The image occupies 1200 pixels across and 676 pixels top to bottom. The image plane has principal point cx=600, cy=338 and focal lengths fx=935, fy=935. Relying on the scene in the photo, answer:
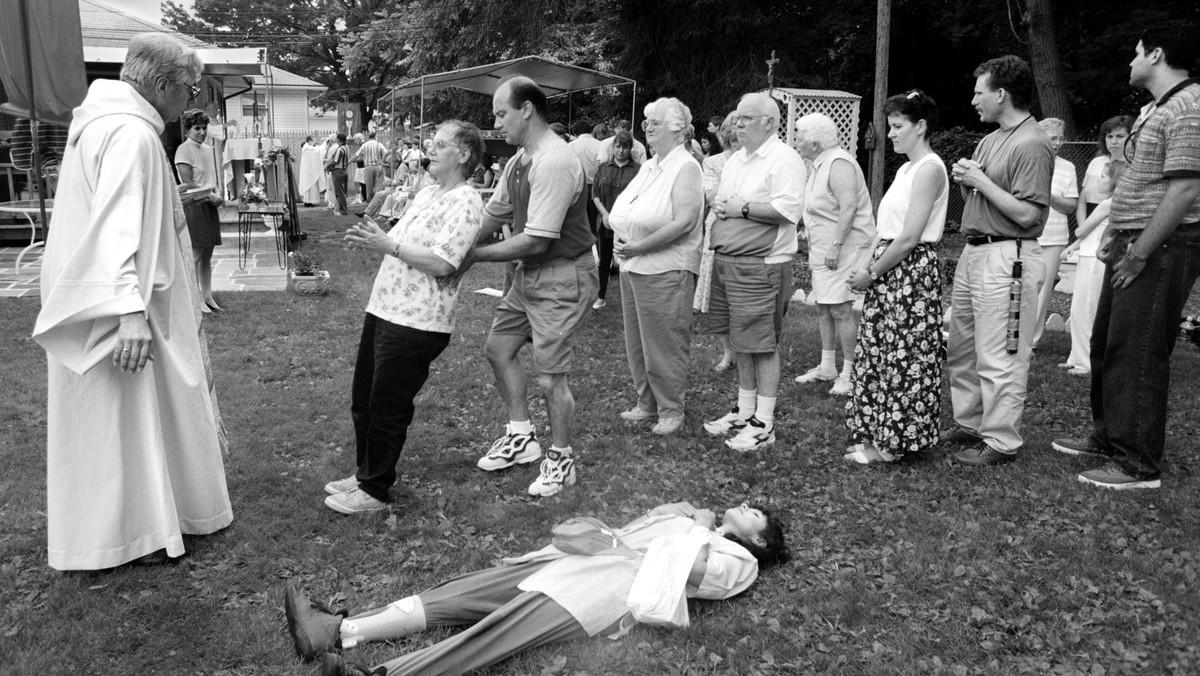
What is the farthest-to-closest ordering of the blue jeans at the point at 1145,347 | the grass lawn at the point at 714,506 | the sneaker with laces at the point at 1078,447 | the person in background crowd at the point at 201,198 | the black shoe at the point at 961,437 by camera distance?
the person in background crowd at the point at 201,198
the black shoe at the point at 961,437
the sneaker with laces at the point at 1078,447
the blue jeans at the point at 1145,347
the grass lawn at the point at 714,506

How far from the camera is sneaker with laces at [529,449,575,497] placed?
14.5ft

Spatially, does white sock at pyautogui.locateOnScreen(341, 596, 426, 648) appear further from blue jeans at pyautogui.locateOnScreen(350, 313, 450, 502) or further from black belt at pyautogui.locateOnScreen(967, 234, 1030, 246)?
black belt at pyautogui.locateOnScreen(967, 234, 1030, 246)

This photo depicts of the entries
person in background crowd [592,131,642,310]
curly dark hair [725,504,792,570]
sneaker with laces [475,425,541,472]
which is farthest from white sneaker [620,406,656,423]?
person in background crowd [592,131,642,310]

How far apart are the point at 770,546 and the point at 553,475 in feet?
4.17

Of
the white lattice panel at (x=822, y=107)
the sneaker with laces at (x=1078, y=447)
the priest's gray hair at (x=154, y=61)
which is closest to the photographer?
the priest's gray hair at (x=154, y=61)

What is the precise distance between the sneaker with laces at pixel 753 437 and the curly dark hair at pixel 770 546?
4.69ft

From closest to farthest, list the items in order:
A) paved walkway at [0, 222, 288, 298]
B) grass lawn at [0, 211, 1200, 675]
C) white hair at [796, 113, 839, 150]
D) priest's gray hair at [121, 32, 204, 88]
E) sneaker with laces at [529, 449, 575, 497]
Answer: grass lawn at [0, 211, 1200, 675], priest's gray hair at [121, 32, 204, 88], sneaker with laces at [529, 449, 575, 497], white hair at [796, 113, 839, 150], paved walkway at [0, 222, 288, 298]

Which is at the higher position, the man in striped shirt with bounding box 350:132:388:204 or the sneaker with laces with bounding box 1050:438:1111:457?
the man in striped shirt with bounding box 350:132:388:204

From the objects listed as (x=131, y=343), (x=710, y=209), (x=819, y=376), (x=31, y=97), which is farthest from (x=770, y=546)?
(x=31, y=97)

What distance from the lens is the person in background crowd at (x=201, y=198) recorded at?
8294 mm

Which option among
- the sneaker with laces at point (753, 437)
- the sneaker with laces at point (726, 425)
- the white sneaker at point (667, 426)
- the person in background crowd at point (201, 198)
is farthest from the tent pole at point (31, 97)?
the sneaker with laces at point (753, 437)

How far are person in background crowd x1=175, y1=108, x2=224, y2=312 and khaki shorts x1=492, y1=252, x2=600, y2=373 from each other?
14.9ft

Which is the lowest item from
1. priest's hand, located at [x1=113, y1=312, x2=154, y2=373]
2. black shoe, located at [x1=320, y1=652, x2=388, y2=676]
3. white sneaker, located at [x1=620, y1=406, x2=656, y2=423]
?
white sneaker, located at [x1=620, y1=406, x2=656, y2=423]

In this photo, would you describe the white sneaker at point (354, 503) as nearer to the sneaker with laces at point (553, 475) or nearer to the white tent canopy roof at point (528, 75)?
the sneaker with laces at point (553, 475)
